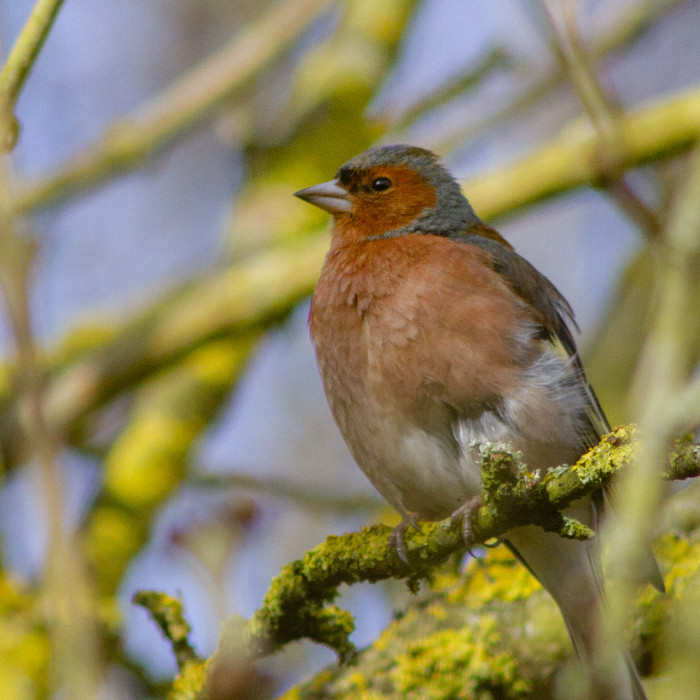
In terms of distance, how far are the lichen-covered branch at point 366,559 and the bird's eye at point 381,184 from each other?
7.49ft

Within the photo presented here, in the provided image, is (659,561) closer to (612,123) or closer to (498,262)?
(498,262)

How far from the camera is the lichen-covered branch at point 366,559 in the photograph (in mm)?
2967

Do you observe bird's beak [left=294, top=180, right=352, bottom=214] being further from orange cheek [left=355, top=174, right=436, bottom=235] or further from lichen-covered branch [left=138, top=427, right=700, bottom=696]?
lichen-covered branch [left=138, top=427, right=700, bottom=696]

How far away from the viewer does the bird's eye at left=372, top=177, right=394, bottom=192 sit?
5367 millimetres

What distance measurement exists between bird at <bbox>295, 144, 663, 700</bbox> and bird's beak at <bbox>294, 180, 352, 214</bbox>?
451mm

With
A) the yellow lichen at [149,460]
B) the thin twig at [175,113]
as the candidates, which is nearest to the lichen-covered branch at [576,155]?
the thin twig at [175,113]

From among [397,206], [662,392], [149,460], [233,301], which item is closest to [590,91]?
[662,392]

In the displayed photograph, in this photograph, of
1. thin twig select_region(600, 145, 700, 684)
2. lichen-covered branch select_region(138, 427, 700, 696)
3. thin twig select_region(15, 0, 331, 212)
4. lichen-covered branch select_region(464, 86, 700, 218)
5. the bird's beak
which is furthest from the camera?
thin twig select_region(15, 0, 331, 212)

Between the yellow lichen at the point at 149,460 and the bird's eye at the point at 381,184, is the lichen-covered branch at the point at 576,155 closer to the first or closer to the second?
the bird's eye at the point at 381,184

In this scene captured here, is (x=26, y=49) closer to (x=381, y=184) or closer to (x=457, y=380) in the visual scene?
(x=457, y=380)

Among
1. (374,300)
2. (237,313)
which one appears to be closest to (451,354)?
(374,300)

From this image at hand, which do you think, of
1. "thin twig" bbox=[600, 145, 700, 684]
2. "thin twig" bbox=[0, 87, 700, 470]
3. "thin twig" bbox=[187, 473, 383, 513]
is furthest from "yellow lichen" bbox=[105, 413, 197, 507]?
"thin twig" bbox=[600, 145, 700, 684]

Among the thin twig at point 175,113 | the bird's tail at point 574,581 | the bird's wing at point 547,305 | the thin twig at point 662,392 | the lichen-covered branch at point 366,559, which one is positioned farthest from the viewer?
the thin twig at point 175,113

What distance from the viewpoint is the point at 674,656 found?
386 cm
